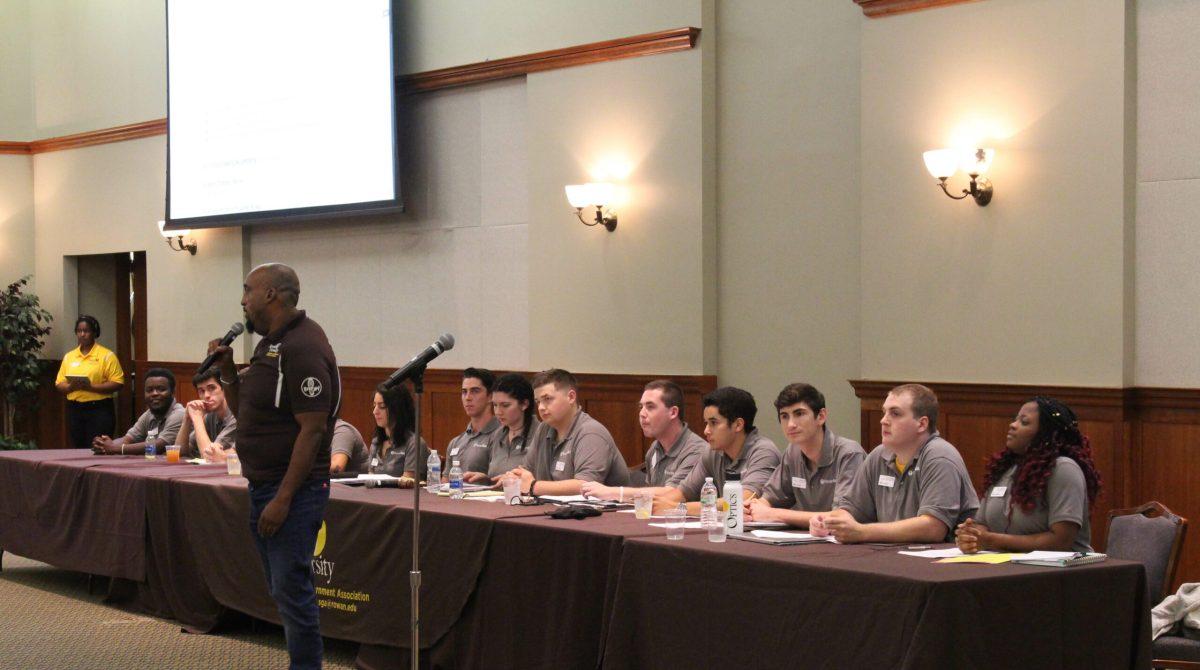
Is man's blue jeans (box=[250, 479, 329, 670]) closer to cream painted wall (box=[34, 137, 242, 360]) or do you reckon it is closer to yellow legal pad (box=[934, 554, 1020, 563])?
yellow legal pad (box=[934, 554, 1020, 563])

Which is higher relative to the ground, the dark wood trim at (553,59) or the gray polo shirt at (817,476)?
the dark wood trim at (553,59)

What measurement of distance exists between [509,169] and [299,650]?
15.9 feet

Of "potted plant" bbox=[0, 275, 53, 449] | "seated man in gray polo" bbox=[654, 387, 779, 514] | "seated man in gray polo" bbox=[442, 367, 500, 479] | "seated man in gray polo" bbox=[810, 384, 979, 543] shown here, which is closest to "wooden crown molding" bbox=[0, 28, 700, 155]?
"seated man in gray polo" bbox=[442, 367, 500, 479]

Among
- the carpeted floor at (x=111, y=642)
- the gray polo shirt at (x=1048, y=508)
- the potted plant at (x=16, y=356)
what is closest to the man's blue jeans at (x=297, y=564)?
the carpeted floor at (x=111, y=642)

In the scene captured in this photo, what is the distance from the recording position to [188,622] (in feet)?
21.1

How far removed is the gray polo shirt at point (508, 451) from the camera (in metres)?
6.48

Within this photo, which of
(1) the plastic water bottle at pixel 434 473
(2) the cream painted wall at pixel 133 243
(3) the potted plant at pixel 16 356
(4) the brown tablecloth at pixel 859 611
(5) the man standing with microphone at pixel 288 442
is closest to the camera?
(4) the brown tablecloth at pixel 859 611

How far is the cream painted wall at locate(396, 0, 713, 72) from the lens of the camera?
7965 mm

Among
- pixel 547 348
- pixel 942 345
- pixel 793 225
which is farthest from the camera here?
pixel 547 348

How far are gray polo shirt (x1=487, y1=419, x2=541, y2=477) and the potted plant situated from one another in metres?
6.83

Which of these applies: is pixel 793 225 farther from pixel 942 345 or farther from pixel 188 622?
pixel 188 622

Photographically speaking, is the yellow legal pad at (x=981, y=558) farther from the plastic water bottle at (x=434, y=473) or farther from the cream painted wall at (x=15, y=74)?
the cream painted wall at (x=15, y=74)

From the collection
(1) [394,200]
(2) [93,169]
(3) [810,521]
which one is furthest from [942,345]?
(2) [93,169]

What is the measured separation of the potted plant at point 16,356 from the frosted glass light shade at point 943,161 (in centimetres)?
857
